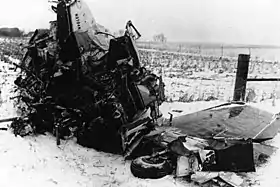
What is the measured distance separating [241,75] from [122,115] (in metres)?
3.93

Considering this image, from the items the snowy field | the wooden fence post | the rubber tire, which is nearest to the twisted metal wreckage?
the rubber tire

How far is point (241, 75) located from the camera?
8148 millimetres

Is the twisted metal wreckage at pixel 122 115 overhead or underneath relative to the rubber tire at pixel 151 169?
overhead

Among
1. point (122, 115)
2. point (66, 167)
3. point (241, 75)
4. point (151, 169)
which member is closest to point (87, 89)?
point (122, 115)

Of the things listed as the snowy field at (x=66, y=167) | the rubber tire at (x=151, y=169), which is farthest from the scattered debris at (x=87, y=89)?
the rubber tire at (x=151, y=169)

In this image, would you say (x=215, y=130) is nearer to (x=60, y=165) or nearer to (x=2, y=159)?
(x=60, y=165)

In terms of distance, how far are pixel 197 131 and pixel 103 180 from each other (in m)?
2.20

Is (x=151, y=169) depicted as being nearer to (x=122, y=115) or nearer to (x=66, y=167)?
(x=122, y=115)

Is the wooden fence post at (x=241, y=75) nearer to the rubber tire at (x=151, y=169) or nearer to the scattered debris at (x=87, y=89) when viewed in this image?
the scattered debris at (x=87, y=89)

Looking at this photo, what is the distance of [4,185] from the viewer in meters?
4.12

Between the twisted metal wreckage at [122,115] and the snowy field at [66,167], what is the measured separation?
0.20 metres

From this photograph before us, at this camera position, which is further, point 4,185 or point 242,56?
point 242,56

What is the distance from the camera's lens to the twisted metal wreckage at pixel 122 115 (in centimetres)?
495

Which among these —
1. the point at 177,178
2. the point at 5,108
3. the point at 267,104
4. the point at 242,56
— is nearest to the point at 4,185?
the point at 177,178
